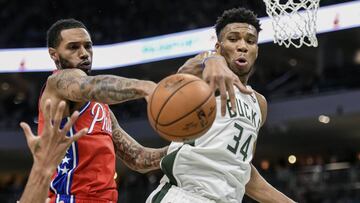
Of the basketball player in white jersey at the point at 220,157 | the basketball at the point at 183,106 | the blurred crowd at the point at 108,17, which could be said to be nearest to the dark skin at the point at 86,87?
the basketball at the point at 183,106

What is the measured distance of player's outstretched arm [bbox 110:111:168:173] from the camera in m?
4.12

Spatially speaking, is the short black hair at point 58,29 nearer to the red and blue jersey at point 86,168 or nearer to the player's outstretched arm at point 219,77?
the red and blue jersey at point 86,168

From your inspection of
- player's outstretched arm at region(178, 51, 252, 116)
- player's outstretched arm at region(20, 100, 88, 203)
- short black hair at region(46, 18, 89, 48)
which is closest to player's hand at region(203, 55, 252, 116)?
player's outstretched arm at region(178, 51, 252, 116)

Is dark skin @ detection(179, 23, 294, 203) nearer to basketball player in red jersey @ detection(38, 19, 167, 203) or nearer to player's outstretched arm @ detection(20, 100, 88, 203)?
player's outstretched arm @ detection(20, 100, 88, 203)

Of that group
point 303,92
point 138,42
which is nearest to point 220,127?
point 303,92

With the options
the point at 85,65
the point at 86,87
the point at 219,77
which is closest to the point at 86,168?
the point at 85,65

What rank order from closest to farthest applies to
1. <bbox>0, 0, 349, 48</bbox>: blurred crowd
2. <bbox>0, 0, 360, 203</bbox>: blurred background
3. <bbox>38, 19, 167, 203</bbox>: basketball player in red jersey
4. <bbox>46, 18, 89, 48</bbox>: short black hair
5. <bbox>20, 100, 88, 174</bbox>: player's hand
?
<bbox>20, 100, 88, 174</bbox>: player's hand
<bbox>38, 19, 167, 203</bbox>: basketball player in red jersey
<bbox>46, 18, 89, 48</bbox>: short black hair
<bbox>0, 0, 360, 203</bbox>: blurred background
<bbox>0, 0, 349, 48</bbox>: blurred crowd

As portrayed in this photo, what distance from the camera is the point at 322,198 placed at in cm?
1139

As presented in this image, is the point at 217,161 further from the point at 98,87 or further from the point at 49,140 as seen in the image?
the point at 49,140

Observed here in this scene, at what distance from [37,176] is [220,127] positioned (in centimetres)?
124

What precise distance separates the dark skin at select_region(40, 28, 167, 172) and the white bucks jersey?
0.62 m

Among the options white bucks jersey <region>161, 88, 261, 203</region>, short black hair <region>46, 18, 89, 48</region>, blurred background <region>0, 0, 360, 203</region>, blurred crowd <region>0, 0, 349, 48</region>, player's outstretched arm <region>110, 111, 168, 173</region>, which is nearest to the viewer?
white bucks jersey <region>161, 88, 261, 203</region>

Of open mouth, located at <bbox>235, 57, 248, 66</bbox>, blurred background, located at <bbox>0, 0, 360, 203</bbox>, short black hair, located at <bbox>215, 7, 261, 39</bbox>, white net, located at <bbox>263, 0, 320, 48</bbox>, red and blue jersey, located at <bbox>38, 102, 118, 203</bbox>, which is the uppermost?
short black hair, located at <bbox>215, 7, 261, 39</bbox>

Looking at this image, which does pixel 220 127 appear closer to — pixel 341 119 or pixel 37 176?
pixel 37 176
